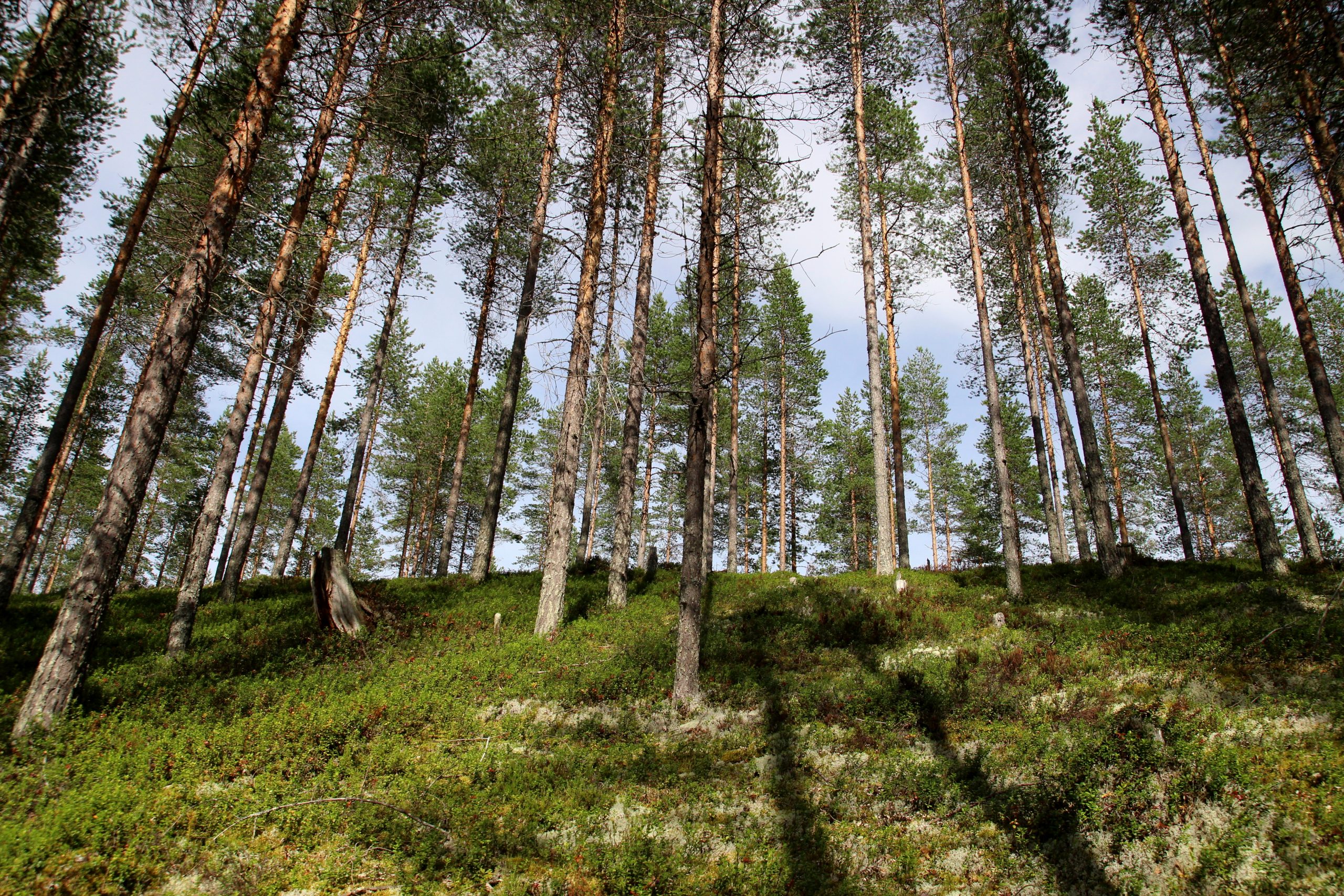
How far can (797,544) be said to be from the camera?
34.2m

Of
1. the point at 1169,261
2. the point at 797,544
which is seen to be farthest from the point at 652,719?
the point at 797,544

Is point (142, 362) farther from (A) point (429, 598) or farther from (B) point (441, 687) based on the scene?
(B) point (441, 687)

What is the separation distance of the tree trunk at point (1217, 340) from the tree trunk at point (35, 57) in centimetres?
2218

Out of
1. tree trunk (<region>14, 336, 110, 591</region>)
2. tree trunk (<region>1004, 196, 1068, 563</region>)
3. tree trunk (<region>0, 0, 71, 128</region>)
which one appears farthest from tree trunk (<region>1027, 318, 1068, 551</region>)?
tree trunk (<region>14, 336, 110, 591</region>)

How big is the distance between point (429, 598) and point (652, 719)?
7930 millimetres

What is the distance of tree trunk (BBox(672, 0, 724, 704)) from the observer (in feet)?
26.4

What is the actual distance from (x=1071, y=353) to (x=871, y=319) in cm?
489

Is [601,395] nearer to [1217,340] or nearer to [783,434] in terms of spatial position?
[1217,340]

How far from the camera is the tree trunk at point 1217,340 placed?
11281 millimetres

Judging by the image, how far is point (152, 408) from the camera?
255 inches

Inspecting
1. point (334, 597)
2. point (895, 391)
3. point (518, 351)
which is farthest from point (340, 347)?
point (895, 391)

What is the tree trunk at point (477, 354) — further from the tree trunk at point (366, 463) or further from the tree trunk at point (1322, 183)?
the tree trunk at point (1322, 183)

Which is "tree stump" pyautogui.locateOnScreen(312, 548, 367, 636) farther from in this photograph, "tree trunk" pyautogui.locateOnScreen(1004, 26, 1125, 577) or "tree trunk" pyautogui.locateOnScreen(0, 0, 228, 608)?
"tree trunk" pyautogui.locateOnScreen(1004, 26, 1125, 577)

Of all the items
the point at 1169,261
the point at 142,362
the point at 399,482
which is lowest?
the point at 399,482
